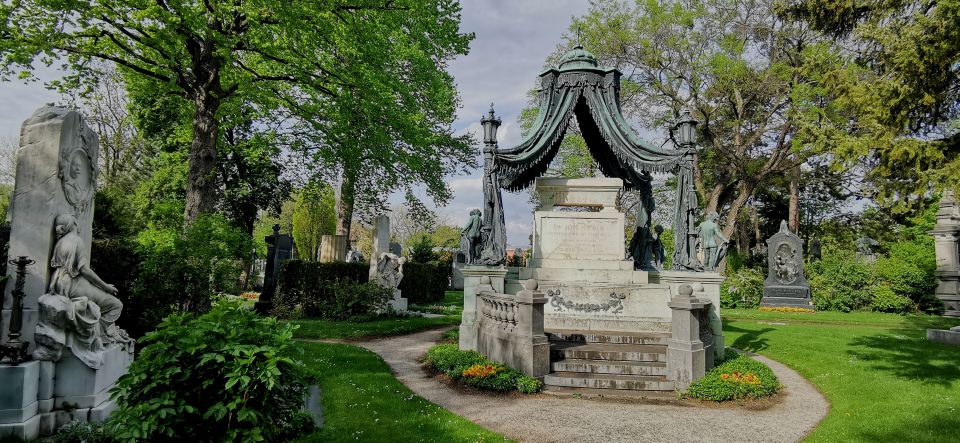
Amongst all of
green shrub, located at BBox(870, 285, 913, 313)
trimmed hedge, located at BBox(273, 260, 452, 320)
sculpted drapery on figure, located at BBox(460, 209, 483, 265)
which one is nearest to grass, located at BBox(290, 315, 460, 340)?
trimmed hedge, located at BBox(273, 260, 452, 320)

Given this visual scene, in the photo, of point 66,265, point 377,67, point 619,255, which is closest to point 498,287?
point 619,255

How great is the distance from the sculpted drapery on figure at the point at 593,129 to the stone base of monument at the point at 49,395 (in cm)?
735

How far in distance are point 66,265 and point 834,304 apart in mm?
28152

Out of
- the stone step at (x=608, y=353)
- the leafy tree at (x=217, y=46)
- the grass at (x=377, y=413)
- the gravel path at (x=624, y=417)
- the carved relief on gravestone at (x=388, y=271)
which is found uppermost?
the leafy tree at (x=217, y=46)

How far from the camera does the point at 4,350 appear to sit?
4840 mm

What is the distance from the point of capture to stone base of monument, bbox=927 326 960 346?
40.3 ft

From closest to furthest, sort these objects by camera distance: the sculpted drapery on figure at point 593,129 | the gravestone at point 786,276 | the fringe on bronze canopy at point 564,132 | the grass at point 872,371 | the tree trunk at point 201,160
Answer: the grass at point 872,371 → the sculpted drapery on figure at point 593,129 → the fringe on bronze canopy at point 564,132 → the tree trunk at point 201,160 → the gravestone at point 786,276

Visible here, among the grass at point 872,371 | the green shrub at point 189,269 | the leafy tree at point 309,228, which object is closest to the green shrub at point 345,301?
the green shrub at point 189,269

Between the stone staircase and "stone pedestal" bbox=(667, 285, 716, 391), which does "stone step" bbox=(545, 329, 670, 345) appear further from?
"stone pedestal" bbox=(667, 285, 716, 391)

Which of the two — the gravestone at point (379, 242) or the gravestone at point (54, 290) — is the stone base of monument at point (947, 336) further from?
the gravestone at point (54, 290)

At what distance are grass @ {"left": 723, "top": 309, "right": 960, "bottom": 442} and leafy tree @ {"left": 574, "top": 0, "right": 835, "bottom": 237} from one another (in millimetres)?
12325

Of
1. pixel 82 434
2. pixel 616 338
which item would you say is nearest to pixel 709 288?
pixel 616 338

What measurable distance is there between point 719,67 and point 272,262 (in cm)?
2315

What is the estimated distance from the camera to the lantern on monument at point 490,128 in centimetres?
1152
